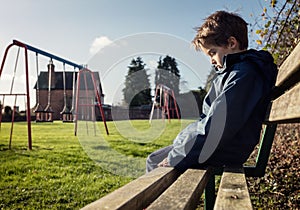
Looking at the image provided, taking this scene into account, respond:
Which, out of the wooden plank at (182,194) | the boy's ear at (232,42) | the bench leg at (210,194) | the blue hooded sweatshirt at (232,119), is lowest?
the bench leg at (210,194)

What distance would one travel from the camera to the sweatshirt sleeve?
1.44 metres

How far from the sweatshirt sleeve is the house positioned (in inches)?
268

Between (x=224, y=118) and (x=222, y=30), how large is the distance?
23.9 inches

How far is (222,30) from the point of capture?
1840mm

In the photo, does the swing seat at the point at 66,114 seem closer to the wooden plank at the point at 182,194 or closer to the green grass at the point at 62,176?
the green grass at the point at 62,176

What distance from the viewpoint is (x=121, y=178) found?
13.4 feet

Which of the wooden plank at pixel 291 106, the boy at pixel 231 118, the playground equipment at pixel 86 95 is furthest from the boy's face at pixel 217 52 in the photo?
the playground equipment at pixel 86 95

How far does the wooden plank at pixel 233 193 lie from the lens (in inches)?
34.8

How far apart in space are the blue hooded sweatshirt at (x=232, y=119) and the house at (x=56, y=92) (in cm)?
679

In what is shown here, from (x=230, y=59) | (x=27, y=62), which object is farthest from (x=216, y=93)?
(x=27, y=62)

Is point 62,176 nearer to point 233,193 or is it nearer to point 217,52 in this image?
point 217,52

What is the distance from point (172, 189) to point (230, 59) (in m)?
0.76

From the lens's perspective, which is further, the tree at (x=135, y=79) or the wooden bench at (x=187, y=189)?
the tree at (x=135, y=79)

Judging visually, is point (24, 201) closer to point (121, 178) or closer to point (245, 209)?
point (121, 178)
